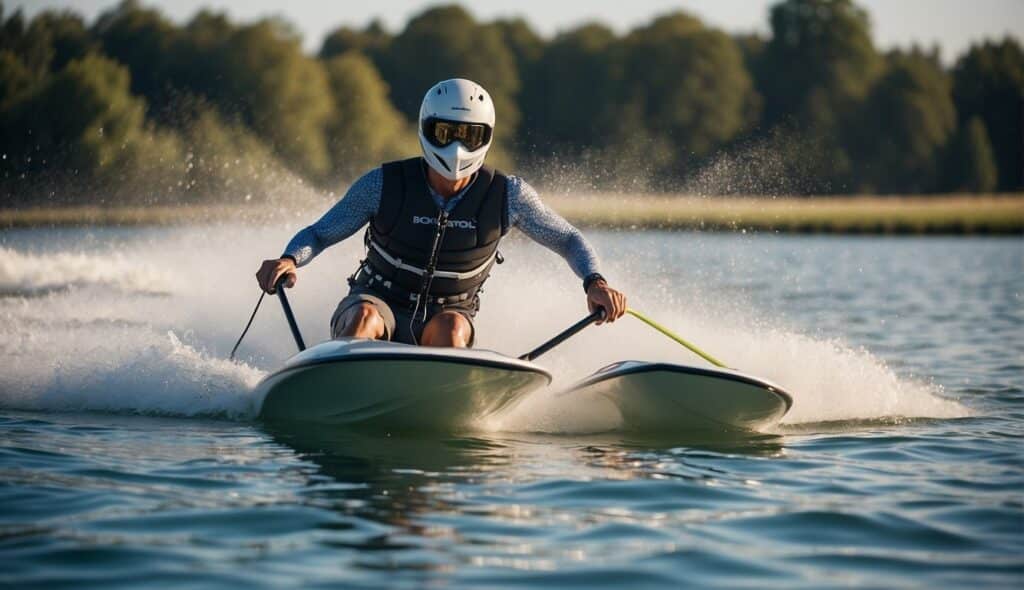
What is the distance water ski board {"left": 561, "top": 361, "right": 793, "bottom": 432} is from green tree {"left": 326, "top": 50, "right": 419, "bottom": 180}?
49.0m

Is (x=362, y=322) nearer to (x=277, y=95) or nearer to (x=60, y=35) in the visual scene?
(x=277, y=95)

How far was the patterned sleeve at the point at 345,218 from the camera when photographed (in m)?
8.07

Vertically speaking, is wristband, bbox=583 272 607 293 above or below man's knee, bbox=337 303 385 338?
above

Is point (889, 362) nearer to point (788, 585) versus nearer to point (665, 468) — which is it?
point (665, 468)

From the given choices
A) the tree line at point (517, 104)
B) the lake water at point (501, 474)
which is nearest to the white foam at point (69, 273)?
the lake water at point (501, 474)

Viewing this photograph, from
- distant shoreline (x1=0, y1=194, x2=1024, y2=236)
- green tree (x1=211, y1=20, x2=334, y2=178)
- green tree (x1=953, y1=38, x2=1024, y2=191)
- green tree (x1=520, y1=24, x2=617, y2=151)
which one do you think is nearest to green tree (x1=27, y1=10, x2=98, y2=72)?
green tree (x1=211, y1=20, x2=334, y2=178)

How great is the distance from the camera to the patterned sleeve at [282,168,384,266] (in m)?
8.07

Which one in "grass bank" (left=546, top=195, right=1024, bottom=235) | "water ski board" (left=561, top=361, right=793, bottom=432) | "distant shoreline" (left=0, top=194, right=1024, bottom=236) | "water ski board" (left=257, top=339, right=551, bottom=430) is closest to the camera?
"water ski board" (left=257, top=339, right=551, bottom=430)

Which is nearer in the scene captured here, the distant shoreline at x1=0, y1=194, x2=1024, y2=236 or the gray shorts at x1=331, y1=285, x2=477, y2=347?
the gray shorts at x1=331, y1=285, x2=477, y2=347

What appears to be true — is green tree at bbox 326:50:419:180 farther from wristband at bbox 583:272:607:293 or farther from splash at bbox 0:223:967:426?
wristband at bbox 583:272:607:293

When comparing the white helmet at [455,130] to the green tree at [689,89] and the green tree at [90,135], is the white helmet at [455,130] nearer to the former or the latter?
the green tree at [90,135]

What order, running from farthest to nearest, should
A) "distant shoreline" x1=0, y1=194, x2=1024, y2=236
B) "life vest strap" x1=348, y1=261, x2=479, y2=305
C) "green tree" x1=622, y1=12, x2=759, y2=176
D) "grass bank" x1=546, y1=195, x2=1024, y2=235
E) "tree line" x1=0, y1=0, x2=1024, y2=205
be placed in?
"green tree" x1=622, y1=12, x2=759, y2=176
"grass bank" x1=546, y1=195, x2=1024, y2=235
"tree line" x1=0, y1=0, x2=1024, y2=205
"distant shoreline" x1=0, y1=194, x2=1024, y2=236
"life vest strap" x1=348, y1=261, x2=479, y2=305

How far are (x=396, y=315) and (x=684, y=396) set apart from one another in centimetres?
173

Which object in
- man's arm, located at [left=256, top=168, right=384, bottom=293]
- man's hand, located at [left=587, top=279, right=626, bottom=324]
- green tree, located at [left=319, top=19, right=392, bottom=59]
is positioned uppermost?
green tree, located at [left=319, top=19, right=392, bottom=59]
